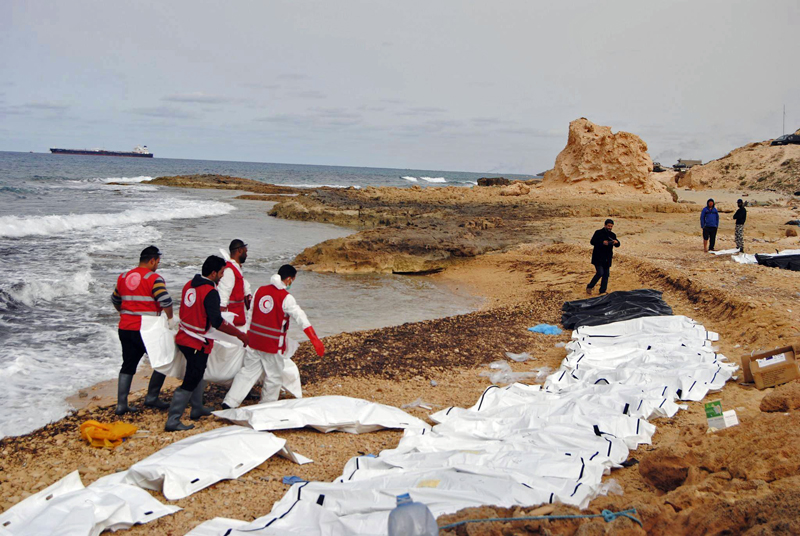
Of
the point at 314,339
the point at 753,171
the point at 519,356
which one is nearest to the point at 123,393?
the point at 314,339

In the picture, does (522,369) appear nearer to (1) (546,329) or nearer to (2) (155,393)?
(1) (546,329)

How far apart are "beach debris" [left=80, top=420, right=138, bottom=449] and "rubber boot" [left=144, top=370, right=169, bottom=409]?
69cm

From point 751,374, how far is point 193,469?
18.1 feet

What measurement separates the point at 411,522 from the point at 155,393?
4.14m

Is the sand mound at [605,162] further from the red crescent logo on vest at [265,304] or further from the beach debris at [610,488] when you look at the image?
the beach debris at [610,488]

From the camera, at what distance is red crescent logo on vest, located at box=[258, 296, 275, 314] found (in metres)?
5.52

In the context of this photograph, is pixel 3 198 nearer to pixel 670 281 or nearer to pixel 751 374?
pixel 670 281

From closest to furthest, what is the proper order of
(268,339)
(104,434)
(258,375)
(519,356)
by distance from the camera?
(104,434) → (268,339) → (258,375) → (519,356)

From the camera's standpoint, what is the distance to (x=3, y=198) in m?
31.9

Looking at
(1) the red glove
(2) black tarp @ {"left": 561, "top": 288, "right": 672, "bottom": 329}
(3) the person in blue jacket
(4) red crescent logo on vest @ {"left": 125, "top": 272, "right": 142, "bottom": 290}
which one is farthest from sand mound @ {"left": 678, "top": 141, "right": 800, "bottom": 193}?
(4) red crescent logo on vest @ {"left": 125, "top": 272, "right": 142, "bottom": 290}

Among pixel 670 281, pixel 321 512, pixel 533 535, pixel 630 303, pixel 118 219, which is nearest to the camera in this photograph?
pixel 533 535

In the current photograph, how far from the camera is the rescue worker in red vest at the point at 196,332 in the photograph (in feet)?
17.1

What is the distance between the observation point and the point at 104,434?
16.0ft

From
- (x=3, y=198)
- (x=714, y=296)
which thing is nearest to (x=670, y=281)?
(x=714, y=296)
